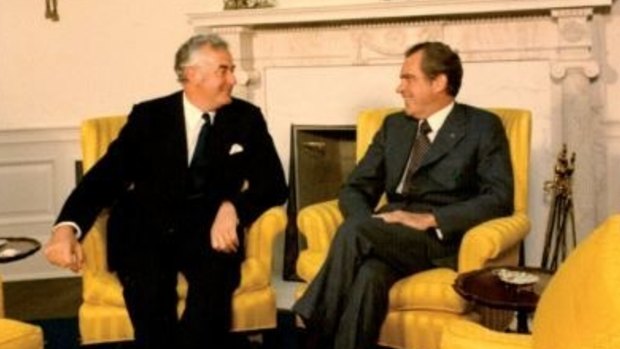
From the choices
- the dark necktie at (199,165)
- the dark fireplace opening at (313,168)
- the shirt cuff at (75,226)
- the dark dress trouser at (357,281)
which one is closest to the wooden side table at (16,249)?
the shirt cuff at (75,226)

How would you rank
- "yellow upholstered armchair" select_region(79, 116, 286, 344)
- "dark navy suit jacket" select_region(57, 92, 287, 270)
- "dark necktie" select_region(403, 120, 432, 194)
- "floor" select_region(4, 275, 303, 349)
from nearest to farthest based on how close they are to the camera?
"yellow upholstered armchair" select_region(79, 116, 286, 344) < "dark navy suit jacket" select_region(57, 92, 287, 270) < "dark necktie" select_region(403, 120, 432, 194) < "floor" select_region(4, 275, 303, 349)

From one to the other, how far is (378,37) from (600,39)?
3.34 ft

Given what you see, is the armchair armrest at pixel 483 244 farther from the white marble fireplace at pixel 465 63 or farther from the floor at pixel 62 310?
the white marble fireplace at pixel 465 63

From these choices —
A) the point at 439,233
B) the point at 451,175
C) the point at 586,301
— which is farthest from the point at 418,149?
the point at 586,301

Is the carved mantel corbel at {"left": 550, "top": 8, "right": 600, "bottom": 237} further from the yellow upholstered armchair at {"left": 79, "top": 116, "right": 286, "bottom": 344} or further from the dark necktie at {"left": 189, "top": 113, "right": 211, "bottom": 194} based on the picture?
the dark necktie at {"left": 189, "top": 113, "right": 211, "bottom": 194}

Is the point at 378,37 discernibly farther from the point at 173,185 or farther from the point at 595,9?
the point at 173,185

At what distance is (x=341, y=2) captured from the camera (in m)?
4.05

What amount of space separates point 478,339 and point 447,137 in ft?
4.40

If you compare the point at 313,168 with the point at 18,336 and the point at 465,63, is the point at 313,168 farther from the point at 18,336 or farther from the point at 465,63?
the point at 18,336

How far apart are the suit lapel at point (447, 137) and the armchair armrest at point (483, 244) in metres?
0.32

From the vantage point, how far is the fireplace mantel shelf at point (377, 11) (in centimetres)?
360

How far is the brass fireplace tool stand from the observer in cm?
334

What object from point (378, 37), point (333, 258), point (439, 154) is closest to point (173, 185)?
point (333, 258)

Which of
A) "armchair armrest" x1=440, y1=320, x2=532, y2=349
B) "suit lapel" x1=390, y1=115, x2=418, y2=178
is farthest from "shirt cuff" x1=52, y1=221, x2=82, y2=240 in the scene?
"armchair armrest" x1=440, y1=320, x2=532, y2=349
